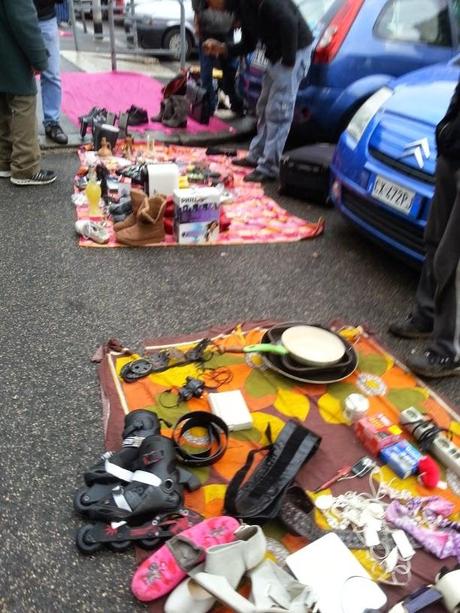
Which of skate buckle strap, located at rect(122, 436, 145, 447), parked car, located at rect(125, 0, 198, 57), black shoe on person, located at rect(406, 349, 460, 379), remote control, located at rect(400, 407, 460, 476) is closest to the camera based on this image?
skate buckle strap, located at rect(122, 436, 145, 447)

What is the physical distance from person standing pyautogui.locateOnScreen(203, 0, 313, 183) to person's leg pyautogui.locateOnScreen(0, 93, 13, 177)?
2.07 metres

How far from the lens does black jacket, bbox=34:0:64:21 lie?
497 centimetres

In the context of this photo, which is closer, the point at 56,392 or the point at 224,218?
the point at 56,392

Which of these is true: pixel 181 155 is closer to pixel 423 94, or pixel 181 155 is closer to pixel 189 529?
pixel 423 94

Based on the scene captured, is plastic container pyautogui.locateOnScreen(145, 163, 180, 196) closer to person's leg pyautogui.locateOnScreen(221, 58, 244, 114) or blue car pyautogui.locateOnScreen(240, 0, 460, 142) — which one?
blue car pyautogui.locateOnScreen(240, 0, 460, 142)

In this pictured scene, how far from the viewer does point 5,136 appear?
472 cm

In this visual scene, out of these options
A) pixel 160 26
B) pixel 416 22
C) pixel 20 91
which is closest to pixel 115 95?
pixel 20 91

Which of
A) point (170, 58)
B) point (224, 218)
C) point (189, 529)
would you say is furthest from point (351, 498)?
point (170, 58)

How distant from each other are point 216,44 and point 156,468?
4.62 metres

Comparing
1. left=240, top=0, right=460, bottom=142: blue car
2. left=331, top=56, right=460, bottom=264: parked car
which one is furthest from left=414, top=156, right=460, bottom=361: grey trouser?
left=240, top=0, right=460, bottom=142: blue car

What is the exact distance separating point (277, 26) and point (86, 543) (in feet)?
13.6

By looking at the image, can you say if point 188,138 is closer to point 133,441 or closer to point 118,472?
point 133,441

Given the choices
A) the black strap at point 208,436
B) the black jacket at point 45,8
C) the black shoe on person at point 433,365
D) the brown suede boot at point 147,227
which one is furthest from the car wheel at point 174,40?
the black strap at point 208,436

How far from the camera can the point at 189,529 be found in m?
1.85
